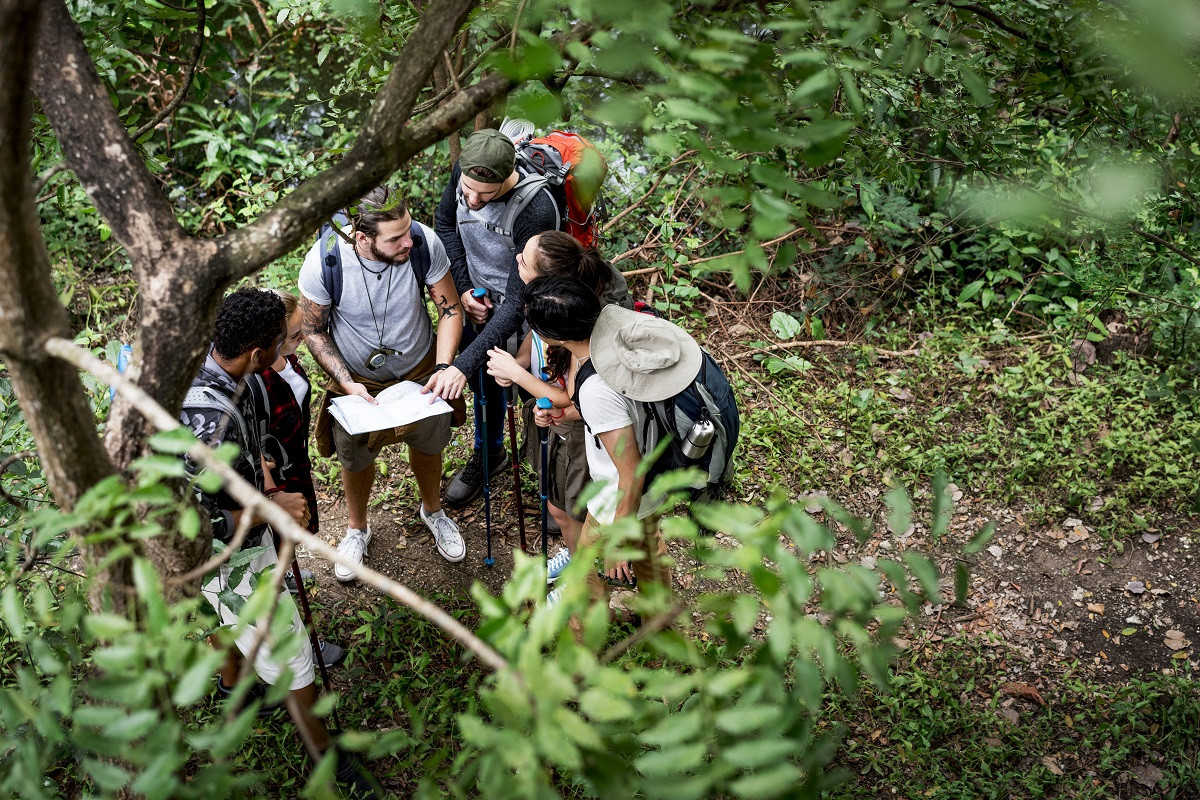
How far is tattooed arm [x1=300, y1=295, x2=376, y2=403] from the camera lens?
3525mm

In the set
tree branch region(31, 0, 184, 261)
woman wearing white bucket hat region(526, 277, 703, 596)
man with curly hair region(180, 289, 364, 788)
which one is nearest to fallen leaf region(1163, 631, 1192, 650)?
woman wearing white bucket hat region(526, 277, 703, 596)

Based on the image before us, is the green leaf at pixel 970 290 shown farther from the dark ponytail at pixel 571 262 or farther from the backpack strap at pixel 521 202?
the dark ponytail at pixel 571 262

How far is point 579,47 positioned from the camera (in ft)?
4.65

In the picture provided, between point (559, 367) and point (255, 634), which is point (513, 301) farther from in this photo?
point (255, 634)

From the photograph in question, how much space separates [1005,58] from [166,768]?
2.88 metres

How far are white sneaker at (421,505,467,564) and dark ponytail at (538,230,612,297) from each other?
1633mm

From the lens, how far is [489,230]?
12.2ft

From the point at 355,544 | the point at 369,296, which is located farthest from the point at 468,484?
the point at 369,296

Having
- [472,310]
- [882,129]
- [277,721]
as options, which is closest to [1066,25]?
[882,129]

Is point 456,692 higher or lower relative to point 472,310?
lower

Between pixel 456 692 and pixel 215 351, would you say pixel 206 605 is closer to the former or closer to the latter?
pixel 215 351

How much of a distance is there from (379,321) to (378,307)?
0.21 feet

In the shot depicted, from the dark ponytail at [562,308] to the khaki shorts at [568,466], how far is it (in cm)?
58

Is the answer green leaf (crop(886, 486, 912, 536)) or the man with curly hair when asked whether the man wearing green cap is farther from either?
green leaf (crop(886, 486, 912, 536))
